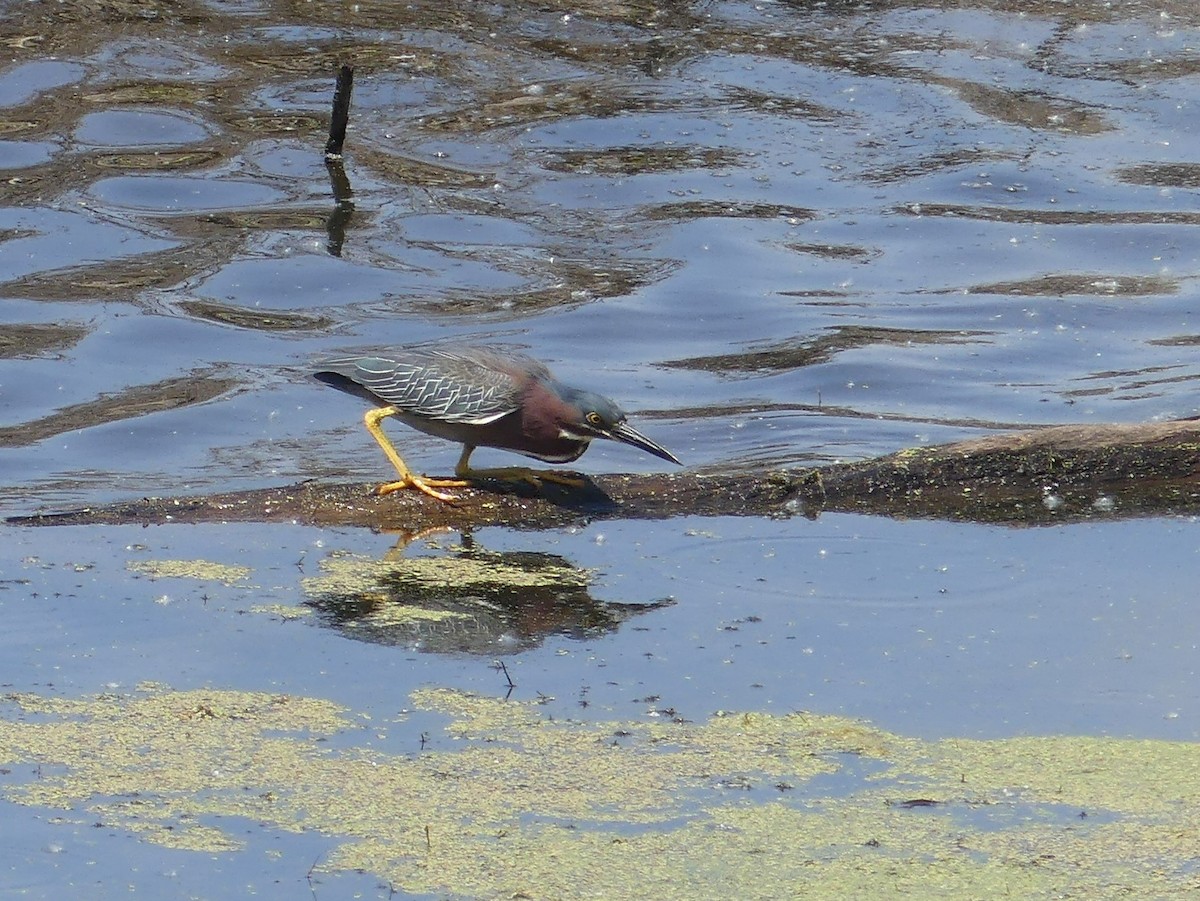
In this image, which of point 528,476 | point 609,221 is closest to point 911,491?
point 528,476

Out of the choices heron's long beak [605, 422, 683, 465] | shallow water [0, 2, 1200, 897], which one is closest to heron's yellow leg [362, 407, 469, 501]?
shallow water [0, 2, 1200, 897]

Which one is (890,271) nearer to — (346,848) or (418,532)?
(418,532)

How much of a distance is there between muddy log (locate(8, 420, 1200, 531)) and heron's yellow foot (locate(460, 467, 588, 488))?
0.13ft

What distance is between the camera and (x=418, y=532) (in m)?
6.57

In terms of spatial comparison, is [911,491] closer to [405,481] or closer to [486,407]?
[486,407]

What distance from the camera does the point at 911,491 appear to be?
6.57 meters

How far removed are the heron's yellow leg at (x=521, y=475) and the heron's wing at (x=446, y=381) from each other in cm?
21

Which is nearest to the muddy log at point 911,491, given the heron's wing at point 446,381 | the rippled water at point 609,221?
the heron's wing at point 446,381

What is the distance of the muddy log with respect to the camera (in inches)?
258

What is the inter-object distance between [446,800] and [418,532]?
1.99m

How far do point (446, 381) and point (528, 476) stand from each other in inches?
17.6

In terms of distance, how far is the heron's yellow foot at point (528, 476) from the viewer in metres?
6.70

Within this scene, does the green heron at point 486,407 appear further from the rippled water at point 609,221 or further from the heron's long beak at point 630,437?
the rippled water at point 609,221

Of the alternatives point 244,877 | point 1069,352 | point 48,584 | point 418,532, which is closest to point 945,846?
point 244,877
